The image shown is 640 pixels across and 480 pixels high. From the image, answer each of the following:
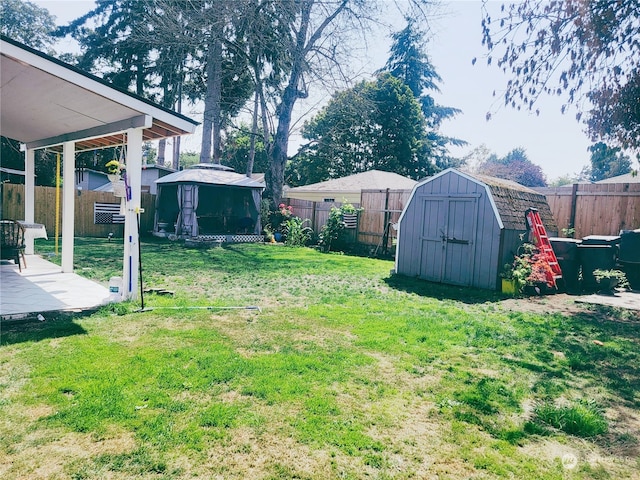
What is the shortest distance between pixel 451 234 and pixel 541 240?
1.70 m

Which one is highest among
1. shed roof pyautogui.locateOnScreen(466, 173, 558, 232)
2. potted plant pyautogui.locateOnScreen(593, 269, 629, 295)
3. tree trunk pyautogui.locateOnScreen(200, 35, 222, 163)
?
tree trunk pyautogui.locateOnScreen(200, 35, 222, 163)

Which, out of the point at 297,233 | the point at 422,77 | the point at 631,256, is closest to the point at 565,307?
the point at 631,256

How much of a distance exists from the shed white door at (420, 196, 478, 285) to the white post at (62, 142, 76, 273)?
6.79 m

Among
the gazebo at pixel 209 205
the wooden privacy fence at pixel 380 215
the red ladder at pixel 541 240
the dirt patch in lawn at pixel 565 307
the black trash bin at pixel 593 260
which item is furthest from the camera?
the gazebo at pixel 209 205

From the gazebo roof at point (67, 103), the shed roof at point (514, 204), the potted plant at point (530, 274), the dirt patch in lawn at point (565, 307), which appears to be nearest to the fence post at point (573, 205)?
the shed roof at point (514, 204)

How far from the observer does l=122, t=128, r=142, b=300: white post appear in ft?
17.3

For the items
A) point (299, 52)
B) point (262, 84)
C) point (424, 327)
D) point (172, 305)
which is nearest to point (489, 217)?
point (424, 327)

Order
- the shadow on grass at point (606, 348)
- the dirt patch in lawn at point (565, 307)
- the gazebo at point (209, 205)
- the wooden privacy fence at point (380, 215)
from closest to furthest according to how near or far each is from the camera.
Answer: the shadow on grass at point (606, 348), the dirt patch in lawn at point (565, 307), the wooden privacy fence at point (380, 215), the gazebo at point (209, 205)

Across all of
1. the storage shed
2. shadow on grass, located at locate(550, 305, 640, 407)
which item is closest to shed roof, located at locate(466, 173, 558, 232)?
the storage shed

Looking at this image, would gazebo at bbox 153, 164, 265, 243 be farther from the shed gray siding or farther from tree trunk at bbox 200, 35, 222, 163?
the shed gray siding

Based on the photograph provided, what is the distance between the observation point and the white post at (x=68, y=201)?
22.2 ft

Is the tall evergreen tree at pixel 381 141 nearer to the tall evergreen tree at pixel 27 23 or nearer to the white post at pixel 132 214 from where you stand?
the tall evergreen tree at pixel 27 23

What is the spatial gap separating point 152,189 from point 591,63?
19226 millimetres

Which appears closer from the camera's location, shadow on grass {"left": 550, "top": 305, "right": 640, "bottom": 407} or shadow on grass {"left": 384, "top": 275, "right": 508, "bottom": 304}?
shadow on grass {"left": 550, "top": 305, "right": 640, "bottom": 407}
